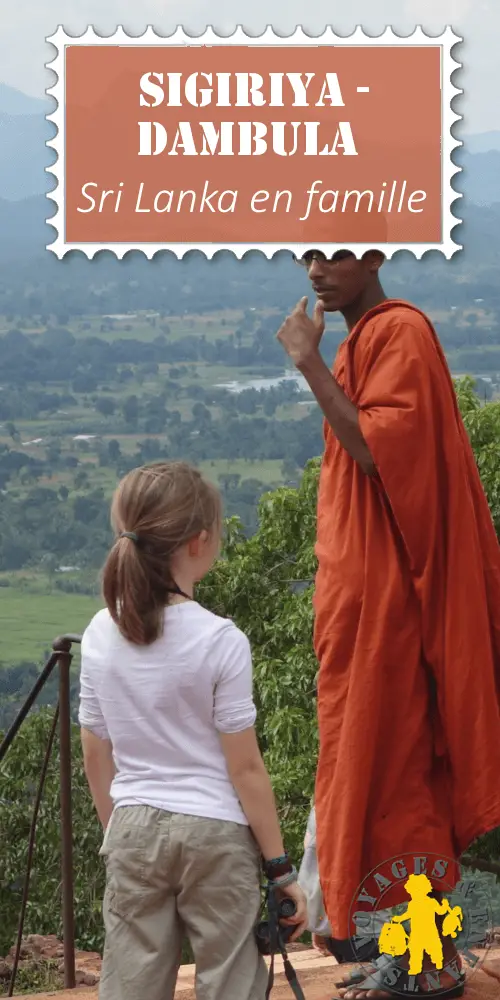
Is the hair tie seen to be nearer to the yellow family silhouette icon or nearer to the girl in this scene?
the girl

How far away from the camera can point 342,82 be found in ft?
22.1

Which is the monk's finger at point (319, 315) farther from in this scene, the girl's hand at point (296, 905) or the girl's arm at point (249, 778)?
the girl's hand at point (296, 905)

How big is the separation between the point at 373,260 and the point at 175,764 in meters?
1.40

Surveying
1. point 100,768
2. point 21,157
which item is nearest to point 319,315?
point 100,768

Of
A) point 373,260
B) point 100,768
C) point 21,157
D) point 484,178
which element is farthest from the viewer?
point 21,157

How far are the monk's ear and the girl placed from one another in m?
1.06

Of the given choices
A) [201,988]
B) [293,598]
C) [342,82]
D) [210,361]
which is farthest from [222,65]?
[210,361]

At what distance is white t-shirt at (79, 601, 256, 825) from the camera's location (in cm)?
223

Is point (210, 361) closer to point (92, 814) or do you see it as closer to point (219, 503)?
point (92, 814)

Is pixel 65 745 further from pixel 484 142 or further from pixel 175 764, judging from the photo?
pixel 484 142

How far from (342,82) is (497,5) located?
119857mm

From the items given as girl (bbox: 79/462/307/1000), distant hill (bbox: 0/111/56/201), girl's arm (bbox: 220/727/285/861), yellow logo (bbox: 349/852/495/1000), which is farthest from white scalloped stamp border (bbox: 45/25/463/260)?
distant hill (bbox: 0/111/56/201)

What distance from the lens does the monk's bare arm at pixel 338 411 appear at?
2.99 m

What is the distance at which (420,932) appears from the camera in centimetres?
301
